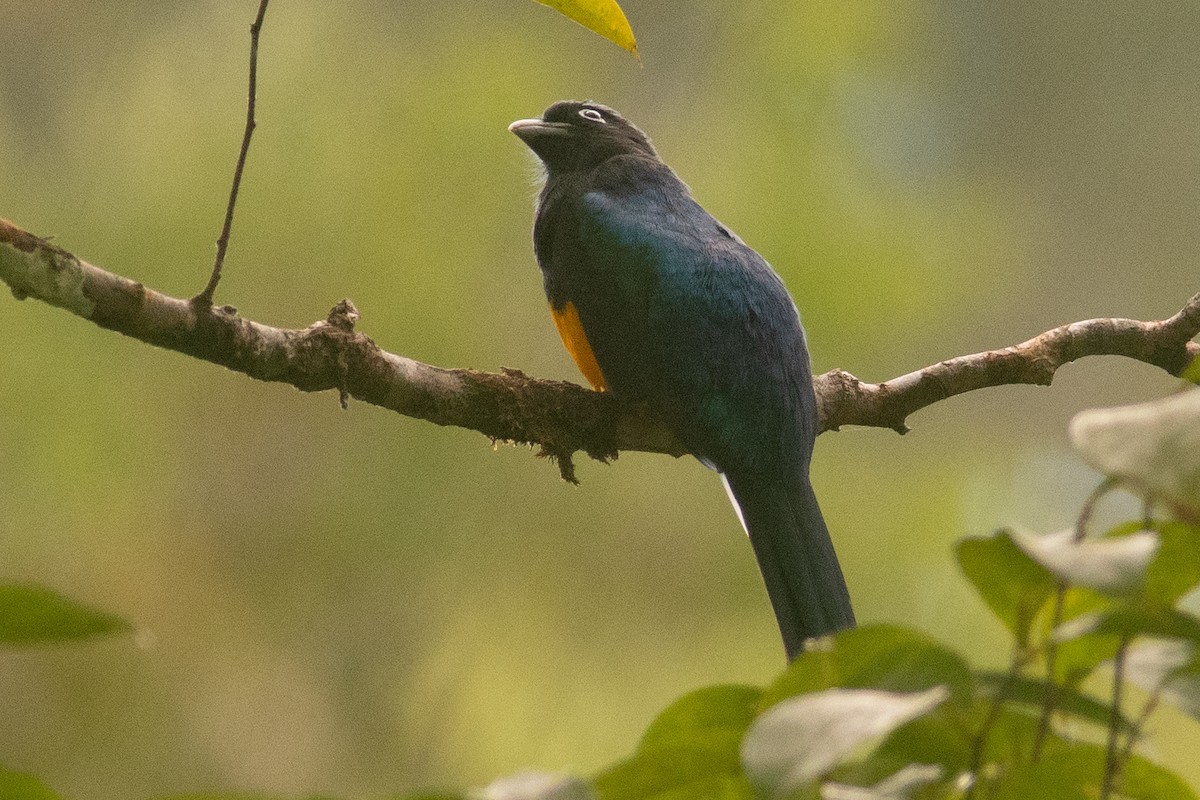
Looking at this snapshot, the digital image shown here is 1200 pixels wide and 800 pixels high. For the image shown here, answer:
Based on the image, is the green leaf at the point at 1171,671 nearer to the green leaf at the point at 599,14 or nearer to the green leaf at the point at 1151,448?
the green leaf at the point at 1151,448

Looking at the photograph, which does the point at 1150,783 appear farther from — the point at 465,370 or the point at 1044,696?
the point at 465,370

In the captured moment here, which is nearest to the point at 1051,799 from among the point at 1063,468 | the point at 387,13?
the point at 1063,468

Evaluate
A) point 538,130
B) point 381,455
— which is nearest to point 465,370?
point 538,130

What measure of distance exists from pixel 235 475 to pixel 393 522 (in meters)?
1.21

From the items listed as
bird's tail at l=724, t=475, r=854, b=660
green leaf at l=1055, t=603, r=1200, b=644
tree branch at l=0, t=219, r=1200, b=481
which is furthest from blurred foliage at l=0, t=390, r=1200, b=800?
bird's tail at l=724, t=475, r=854, b=660

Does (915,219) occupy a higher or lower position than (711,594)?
higher

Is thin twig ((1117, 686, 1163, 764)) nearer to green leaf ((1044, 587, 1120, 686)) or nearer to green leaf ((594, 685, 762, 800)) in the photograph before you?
green leaf ((1044, 587, 1120, 686))

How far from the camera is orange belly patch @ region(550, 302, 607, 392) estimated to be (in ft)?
12.6

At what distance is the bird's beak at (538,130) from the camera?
4.78 meters

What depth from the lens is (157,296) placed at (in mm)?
2348

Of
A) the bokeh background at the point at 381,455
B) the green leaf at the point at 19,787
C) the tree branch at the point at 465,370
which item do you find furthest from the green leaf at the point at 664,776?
the bokeh background at the point at 381,455

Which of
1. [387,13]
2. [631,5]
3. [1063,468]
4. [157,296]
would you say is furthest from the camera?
[631,5]

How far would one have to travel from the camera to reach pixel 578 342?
3877 millimetres

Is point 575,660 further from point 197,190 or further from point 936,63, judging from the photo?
point 936,63
